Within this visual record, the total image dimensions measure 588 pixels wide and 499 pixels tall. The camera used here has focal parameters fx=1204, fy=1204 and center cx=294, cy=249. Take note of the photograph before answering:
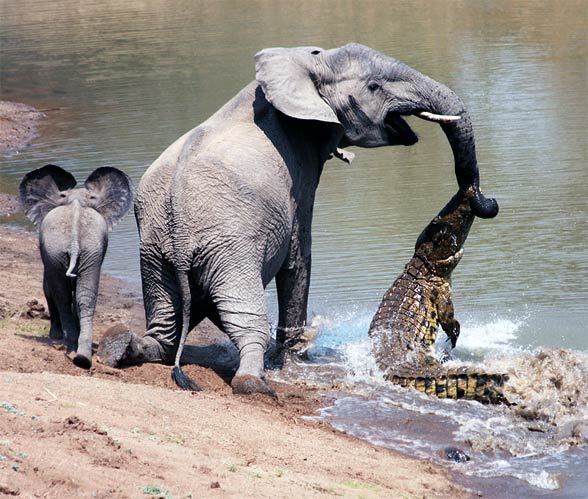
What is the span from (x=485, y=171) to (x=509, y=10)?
62.9 ft

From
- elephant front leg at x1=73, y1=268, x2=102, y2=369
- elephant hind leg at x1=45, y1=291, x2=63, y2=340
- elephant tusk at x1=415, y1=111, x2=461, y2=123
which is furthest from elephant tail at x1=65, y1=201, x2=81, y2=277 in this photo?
elephant tusk at x1=415, y1=111, x2=461, y2=123

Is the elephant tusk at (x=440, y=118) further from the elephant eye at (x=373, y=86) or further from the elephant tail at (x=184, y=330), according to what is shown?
the elephant tail at (x=184, y=330)

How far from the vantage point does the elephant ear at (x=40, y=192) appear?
30.9ft

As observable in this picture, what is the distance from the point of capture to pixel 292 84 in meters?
9.54

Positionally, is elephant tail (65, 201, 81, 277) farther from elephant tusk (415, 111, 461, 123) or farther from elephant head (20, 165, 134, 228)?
elephant tusk (415, 111, 461, 123)

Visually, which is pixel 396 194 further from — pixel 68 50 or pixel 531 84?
pixel 68 50

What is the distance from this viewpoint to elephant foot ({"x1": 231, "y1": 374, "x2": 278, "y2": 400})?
8.65m

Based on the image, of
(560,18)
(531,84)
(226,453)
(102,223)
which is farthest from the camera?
(560,18)

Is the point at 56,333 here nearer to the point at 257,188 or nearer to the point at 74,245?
the point at 74,245

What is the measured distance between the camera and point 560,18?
32.5m

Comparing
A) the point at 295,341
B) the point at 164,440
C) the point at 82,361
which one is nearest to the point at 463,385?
the point at 295,341

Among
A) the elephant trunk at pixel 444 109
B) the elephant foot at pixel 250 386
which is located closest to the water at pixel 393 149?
the elephant foot at pixel 250 386

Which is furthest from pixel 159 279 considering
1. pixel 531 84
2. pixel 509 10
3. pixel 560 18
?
pixel 509 10

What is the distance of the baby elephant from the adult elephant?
11.3 inches
